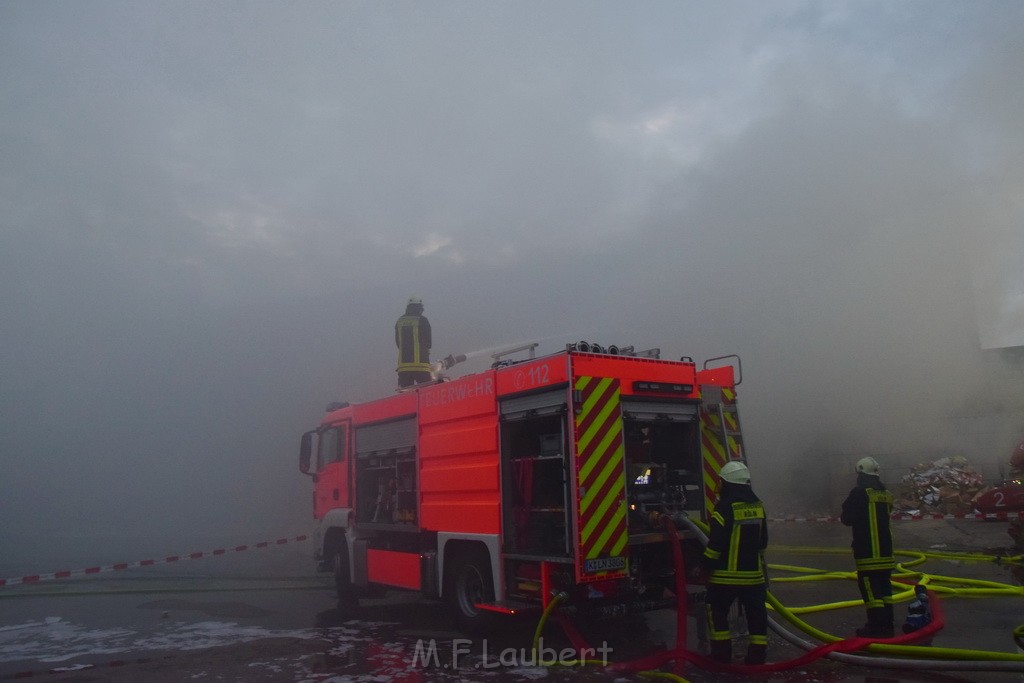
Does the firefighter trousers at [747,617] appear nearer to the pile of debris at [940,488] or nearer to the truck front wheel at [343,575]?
the truck front wheel at [343,575]

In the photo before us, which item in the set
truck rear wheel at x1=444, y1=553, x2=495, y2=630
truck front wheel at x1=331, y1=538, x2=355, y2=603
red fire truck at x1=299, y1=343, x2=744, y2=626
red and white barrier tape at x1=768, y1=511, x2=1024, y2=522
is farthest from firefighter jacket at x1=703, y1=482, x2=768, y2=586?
red and white barrier tape at x1=768, y1=511, x2=1024, y2=522

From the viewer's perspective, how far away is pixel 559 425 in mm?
6727

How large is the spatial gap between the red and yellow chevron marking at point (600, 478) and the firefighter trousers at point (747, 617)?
0.90 meters

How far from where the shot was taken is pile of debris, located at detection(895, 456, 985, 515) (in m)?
14.7

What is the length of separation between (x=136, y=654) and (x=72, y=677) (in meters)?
0.81

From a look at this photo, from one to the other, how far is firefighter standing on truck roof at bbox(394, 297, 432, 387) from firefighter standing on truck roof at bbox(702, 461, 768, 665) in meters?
6.13

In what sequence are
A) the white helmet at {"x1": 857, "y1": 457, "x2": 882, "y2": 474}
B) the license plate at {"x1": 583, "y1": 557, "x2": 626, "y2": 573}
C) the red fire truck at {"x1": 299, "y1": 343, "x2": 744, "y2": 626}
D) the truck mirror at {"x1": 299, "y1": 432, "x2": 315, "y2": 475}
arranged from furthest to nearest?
the truck mirror at {"x1": 299, "y1": 432, "x2": 315, "y2": 475}
the white helmet at {"x1": 857, "y1": 457, "x2": 882, "y2": 474}
the red fire truck at {"x1": 299, "y1": 343, "x2": 744, "y2": 626}
the license plate at {"x1": 583, "y1": 557, "x2": 626, "y2": 573}

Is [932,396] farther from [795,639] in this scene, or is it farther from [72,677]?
[72,677]

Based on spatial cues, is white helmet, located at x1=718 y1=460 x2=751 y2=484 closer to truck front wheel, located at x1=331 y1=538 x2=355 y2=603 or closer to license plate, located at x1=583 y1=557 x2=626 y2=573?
license plate, located at x1=583 y1=557 x2=626 y2=573

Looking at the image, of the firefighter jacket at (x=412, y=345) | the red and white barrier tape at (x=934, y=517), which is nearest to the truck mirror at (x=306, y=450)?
the firefighter jacket at (x=412, y=345)

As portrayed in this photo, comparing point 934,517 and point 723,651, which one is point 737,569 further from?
point 934,517

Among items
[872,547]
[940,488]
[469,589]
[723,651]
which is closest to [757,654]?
[723,651]

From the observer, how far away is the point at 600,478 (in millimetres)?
6266

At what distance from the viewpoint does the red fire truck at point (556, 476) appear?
245 inches
